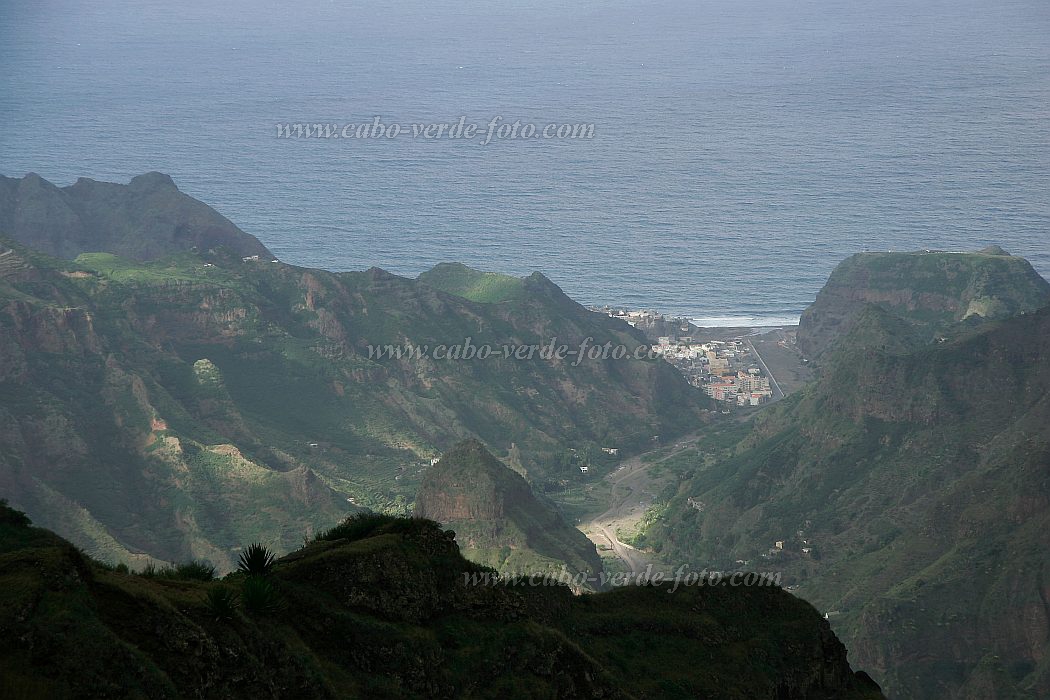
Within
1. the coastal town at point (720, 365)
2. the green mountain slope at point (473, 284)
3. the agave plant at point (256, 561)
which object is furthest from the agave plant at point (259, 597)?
the green mountain slope at point (473, 284)

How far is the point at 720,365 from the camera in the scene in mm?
182500

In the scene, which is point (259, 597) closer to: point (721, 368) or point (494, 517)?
point (494, 517)

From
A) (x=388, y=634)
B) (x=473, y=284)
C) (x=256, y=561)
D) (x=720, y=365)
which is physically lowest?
(x=720, y=365)

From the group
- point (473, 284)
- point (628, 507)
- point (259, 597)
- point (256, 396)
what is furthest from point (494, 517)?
point (473, 284)

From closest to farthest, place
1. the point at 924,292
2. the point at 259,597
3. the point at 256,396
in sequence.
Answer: the point at 259,597 < the point at 256,396 < the point at 924,292

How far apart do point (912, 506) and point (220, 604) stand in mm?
86321

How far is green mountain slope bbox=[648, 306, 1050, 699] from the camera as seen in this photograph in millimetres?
82438

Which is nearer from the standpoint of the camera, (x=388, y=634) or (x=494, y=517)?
(x=388, y=634)

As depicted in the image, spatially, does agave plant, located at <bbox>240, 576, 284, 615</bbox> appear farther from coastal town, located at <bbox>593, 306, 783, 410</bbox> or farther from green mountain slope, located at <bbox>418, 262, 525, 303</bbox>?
green mountain slope, located at <bbox>418, 262, 525, 303</bbox>

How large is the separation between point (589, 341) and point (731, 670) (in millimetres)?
120243

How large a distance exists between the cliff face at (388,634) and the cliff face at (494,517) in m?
48.4

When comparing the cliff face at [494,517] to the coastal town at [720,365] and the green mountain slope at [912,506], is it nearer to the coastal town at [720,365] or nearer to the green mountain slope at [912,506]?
the green mountain slope at [912,506]

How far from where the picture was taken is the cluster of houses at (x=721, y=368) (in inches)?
6703

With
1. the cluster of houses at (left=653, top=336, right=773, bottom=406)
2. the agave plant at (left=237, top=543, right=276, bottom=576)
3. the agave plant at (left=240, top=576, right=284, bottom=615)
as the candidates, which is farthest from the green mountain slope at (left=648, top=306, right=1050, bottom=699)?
the agave plant at (left=240, top=576, right=284, bottom=615)
